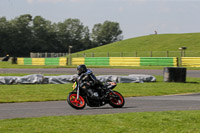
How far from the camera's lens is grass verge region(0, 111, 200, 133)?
750 cm

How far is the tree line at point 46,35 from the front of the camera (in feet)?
389

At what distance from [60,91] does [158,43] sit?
61.0 m

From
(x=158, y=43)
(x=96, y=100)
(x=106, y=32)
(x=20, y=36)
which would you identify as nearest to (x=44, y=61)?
(x=158, y=43)

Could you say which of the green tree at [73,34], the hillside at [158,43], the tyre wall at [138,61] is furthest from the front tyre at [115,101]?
the green tree at [73,34]

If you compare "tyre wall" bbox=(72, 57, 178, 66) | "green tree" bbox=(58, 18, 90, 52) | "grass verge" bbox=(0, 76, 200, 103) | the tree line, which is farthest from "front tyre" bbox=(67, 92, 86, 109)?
"green tree" bbox=(58, 18, 90, 52)

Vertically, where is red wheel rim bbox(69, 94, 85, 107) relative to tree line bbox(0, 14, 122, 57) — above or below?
below

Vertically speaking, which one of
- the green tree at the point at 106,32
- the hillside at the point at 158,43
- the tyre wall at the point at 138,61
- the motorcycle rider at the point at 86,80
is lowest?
the motorcycle rider at the point at 86,80

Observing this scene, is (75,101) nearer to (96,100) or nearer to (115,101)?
(96,100)

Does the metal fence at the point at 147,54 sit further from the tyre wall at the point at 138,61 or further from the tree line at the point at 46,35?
the tree line at the point at 46,35

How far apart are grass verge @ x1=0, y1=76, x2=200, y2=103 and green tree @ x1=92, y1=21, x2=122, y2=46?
5495 inches

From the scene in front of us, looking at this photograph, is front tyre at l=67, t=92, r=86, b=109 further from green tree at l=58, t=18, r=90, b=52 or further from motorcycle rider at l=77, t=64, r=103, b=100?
green tree at l=58, t=18, r=90, b=52

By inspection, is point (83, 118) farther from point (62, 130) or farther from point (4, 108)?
point (4, 108)

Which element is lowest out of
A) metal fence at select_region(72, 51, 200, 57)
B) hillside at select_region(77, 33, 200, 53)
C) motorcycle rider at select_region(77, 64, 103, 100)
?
motorcycle rider at select_region(77, 64, 103, 100)

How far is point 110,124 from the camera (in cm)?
814
